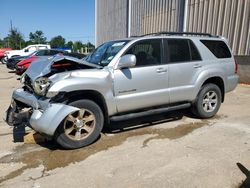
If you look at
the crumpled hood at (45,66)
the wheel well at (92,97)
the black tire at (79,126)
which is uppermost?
the crumpled hood at (45,66)

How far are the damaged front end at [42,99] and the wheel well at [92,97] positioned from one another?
0.63ft

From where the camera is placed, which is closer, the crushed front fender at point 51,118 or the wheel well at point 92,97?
the crushed front fender at point 51,118

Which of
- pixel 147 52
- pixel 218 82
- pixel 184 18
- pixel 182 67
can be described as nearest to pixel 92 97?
pixel 147 52

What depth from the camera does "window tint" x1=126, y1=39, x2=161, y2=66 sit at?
4.83 m

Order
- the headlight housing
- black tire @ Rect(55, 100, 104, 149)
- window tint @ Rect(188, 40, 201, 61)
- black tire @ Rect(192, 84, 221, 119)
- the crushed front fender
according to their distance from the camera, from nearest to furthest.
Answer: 1. the crushed front fender
2. the headlight housing
3. black tire @ Rect(55, 100, 104, 149)
4. window tint @ Rect(188, 40, 201, 61)
5. black tire @ Rect(192, 84, 221, 119)

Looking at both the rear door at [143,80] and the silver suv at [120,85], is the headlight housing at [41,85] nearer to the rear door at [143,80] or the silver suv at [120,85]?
the silver suv at [120,85]

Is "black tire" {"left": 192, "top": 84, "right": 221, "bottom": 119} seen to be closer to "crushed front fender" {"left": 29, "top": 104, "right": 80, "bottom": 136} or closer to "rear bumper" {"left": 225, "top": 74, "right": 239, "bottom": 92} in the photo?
"rear bumper" {"left": 225, "top": 74, "right": 239, "bottom": 92}

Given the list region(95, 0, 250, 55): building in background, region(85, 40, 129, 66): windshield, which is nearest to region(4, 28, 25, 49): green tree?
region(95, 0, 250, 55): building in background

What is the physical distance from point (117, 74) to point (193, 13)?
9505 mm

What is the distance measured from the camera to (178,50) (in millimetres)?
5363

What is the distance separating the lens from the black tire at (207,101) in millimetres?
5723

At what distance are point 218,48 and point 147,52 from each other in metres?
1.98

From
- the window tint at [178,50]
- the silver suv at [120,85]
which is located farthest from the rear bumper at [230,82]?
the window tint at [178,50]

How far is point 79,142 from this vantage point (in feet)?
14.0
